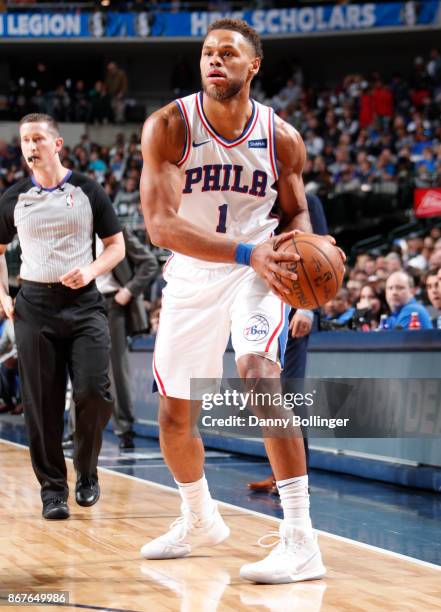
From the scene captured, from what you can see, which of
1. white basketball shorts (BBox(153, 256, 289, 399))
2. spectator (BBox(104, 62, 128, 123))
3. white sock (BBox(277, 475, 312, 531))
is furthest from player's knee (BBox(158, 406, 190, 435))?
spectator (BBox(104, 62, 128, 123))

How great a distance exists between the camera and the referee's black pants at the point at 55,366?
5605 mm

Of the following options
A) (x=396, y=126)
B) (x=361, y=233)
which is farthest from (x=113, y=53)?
(x=361, y=233)

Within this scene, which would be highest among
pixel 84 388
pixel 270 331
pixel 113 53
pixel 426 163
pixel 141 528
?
pixel 113 53

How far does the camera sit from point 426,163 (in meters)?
18.3

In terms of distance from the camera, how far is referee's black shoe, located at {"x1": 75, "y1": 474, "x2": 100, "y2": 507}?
19.0ft

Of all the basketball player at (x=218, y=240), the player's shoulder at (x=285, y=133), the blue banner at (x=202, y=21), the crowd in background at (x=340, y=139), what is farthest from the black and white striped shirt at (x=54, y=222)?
the blue banner at (x=202, y=21)

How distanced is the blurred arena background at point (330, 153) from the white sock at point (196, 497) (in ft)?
3.17

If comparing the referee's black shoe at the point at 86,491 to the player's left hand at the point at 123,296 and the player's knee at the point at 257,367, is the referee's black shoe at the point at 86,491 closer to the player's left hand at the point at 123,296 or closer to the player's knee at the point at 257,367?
the player's knee at the point at 257,367

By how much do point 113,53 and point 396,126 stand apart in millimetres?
12446

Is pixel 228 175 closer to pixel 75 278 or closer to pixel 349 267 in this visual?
pixel 75 278

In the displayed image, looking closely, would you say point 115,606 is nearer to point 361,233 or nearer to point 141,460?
point 141,460

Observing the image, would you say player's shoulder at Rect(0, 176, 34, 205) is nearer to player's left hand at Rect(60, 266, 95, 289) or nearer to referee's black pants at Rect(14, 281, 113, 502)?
referee's black pants at Rect(14, 281, 113, 502)

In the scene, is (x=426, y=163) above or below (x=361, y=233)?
above

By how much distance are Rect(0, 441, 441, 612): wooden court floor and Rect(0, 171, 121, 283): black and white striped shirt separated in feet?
4.72
